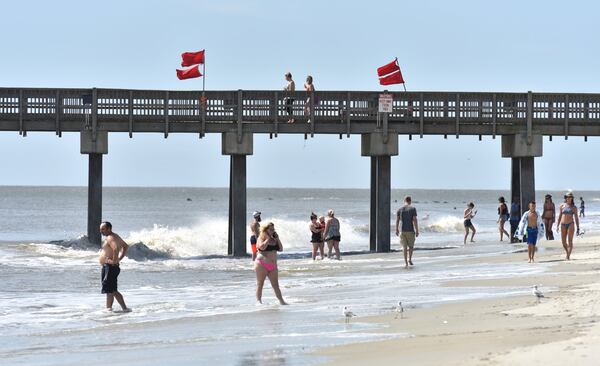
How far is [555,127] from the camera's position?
3538cm

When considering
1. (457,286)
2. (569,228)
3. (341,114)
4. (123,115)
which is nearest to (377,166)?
(341,114)

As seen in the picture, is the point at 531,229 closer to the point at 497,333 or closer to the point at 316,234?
the point at 316,234

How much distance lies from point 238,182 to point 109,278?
15.8 m

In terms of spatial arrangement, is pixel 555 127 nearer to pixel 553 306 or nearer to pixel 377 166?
pixel 377 166

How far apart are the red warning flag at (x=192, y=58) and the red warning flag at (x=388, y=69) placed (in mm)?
5180

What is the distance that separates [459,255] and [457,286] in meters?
11.4

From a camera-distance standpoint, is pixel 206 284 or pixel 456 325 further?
pixel 206 284

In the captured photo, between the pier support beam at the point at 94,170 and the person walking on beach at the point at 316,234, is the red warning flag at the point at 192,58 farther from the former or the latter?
the person walking on beach at the point at 316,234

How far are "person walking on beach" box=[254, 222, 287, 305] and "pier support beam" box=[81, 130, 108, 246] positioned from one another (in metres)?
15.8

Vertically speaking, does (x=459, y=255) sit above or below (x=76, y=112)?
below

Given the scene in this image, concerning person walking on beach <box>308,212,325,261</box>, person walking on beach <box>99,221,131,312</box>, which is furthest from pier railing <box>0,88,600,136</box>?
person walking on beach <box>99,221,131,312</box>

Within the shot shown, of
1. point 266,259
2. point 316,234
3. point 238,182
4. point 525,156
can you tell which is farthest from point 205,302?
point 525,156

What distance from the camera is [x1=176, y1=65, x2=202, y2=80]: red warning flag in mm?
36562

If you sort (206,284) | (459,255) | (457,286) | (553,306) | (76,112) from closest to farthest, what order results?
(553,306) < (457,286) < (206,284) < (459,255) < (76,112)
